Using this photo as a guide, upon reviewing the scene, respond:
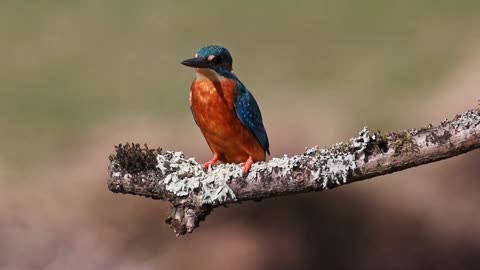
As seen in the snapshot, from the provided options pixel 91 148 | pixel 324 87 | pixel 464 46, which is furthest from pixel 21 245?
pixel 464 46

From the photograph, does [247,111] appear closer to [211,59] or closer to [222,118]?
[222,118]

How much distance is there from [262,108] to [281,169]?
5.46ft

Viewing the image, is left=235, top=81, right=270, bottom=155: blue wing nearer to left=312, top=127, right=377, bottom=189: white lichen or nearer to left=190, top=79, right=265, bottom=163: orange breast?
left=190, top=79, right=265, bottom=163: orange breast

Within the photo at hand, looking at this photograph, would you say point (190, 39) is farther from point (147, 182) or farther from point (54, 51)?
point (147, 182)

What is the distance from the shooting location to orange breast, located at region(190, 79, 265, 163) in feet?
7.75

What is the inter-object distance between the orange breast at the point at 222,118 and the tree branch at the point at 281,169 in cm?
19

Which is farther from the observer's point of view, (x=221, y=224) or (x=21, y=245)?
(x=21, y=245)

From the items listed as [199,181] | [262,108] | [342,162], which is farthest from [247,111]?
[262,108]

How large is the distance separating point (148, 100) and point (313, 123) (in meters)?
0.70

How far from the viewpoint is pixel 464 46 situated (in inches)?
149

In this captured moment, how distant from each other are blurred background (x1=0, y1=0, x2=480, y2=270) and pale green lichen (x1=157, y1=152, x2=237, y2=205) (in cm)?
94

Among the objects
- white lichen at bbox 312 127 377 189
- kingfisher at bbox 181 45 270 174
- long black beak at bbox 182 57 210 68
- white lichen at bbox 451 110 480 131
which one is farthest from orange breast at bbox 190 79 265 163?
white lichen at bbox 451 110 480 131

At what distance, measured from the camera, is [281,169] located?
6.52ft

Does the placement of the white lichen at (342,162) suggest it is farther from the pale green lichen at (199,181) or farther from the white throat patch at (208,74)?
the white throat patch at (208,74)
